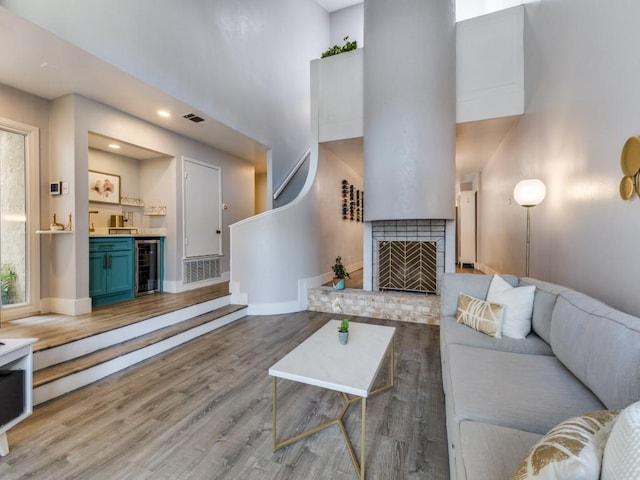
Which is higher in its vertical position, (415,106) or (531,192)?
(415,106)

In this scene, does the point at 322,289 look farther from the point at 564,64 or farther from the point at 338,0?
the point at 338,0

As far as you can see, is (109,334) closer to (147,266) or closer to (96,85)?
(147,266)

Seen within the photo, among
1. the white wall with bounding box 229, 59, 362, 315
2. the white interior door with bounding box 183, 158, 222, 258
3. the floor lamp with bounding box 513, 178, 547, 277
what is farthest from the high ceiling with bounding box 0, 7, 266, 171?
the floor lamp with bounding box 513, 178, 547, 277

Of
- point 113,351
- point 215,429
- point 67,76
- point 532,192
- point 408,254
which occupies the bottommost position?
point 215,429

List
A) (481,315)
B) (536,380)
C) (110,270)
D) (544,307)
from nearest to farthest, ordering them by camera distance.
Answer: (536,380) < (544,307) < (481,315) < (110,270)

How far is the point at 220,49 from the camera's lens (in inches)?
164

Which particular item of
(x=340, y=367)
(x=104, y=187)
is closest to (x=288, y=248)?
(x=340, y=367)

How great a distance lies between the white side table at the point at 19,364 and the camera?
154 centimetres

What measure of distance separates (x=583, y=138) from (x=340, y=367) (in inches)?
95.7

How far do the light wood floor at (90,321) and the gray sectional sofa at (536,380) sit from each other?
9.67ft

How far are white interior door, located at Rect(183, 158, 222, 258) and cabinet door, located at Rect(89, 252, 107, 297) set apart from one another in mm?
1152

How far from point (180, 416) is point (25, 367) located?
0.93 metres

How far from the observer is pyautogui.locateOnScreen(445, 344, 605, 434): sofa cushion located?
1.15 metres

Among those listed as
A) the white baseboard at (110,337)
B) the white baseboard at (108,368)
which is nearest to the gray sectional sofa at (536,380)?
the white baseboard at (108,368)
